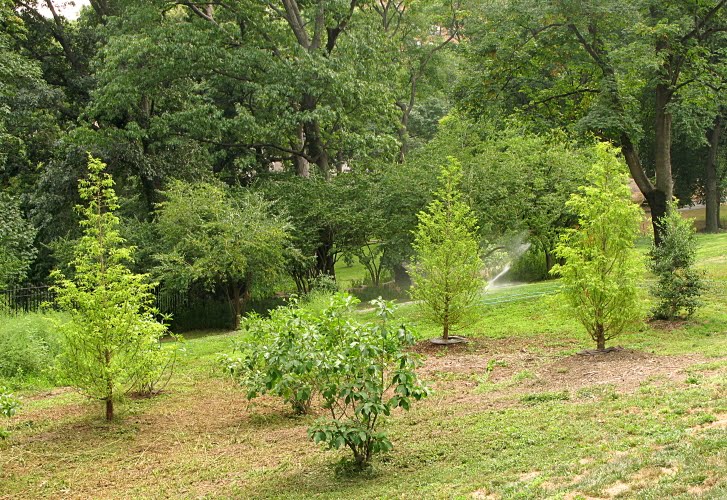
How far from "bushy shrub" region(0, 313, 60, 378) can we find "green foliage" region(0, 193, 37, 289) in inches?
209

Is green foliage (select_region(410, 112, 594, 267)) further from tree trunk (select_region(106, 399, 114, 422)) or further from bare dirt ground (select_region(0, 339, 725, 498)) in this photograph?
tree trunk (select_region(106, 399, 114, 422))

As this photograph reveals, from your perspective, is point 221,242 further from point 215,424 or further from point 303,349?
point 303,349

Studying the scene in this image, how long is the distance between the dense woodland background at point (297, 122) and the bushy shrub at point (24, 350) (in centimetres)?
451

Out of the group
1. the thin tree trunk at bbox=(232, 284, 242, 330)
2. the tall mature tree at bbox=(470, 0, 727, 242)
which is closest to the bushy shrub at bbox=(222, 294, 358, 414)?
the tall mature tree at bbox=(470, 0, 727, 242)

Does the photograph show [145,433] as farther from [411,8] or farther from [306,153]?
[411,8]

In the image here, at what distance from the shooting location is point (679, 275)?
13.4 m

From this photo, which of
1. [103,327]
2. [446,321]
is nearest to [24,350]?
[103,327]

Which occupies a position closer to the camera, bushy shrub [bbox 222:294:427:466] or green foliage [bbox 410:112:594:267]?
bushy shrub [bbox 222:294:427:466]

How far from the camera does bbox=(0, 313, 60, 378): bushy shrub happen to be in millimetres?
12883

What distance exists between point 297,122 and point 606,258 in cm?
1260

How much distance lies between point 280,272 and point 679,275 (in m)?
10.2

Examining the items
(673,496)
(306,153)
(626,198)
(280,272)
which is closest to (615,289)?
(626,198)

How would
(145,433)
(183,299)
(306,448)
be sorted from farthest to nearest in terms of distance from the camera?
(183,299), (145,433), (306,448)

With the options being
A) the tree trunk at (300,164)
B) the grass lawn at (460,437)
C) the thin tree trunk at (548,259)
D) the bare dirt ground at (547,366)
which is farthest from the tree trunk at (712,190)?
the bare dirt ground at (547,366)
